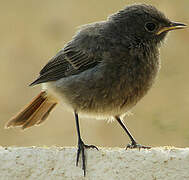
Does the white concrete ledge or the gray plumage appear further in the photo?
the gray plumage

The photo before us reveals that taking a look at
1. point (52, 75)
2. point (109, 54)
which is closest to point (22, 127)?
point (52, 75)

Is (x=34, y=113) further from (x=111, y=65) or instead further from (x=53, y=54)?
(x=53, y=54)

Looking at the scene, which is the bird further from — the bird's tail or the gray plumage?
the bird's tail

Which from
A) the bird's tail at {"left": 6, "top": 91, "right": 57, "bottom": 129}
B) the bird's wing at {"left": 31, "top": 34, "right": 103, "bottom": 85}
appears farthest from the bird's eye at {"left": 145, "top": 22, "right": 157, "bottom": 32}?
the bird's tail at {"left": 6, "top": 91, "right": 57, "bottom": 129}

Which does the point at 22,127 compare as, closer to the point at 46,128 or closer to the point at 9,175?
the point at 9,175

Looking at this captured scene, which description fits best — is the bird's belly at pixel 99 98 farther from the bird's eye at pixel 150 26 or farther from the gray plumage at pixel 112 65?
the bird's eye at pixel 150 26

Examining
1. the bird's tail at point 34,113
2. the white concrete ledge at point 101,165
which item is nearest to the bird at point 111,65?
the bird's tail at point 34,113

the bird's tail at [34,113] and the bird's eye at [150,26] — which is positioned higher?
the bird's eye at [150,26]
